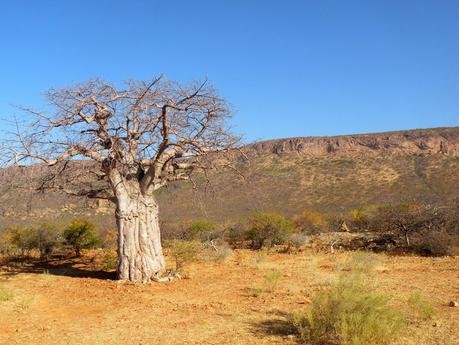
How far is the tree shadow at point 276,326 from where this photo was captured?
6367mm

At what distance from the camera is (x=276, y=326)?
6.68 metres

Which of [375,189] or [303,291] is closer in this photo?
[303,291]

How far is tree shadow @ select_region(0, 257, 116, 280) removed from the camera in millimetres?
11875

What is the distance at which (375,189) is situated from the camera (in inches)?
1630

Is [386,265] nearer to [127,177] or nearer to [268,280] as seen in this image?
[268,280]

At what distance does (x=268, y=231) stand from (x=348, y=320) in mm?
11920

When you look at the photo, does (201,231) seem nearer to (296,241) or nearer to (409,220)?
(296,241)

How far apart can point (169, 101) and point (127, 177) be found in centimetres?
229

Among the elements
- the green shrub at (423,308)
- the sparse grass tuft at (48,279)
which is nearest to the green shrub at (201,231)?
the sparse grass tuft at (48,279)

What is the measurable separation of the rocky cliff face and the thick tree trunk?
45291mm

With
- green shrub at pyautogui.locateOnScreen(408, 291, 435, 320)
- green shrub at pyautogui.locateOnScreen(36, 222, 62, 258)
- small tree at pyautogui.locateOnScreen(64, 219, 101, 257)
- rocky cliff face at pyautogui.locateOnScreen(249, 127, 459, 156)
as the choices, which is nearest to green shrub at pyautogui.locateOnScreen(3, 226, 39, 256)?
green shrub at pyautogui.locateOnScreen(36, 222, 62, 258)

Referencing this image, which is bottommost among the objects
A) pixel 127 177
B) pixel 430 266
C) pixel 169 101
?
pixel 430 266

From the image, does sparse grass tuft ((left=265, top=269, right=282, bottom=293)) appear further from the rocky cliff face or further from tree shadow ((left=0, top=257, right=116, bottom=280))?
the rocky cliff face

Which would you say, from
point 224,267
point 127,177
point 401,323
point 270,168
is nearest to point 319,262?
point 224,267
